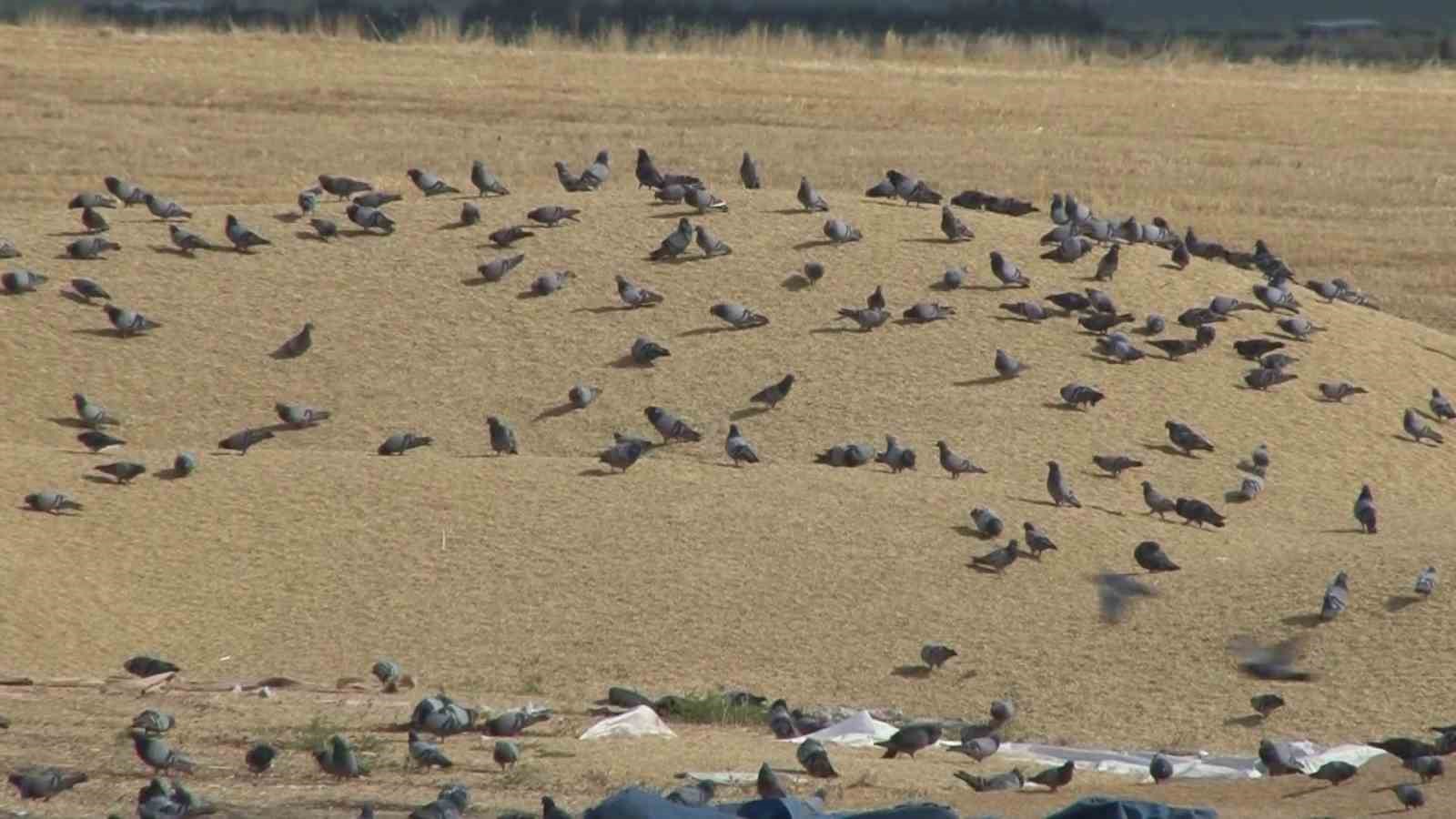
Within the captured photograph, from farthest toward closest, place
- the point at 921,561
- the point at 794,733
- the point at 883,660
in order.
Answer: the point at 921,561
the point at 883,660
the point at 794,733

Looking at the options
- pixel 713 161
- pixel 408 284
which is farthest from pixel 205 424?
pixel 713 161

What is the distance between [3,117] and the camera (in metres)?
30.7

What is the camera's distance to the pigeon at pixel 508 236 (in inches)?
766

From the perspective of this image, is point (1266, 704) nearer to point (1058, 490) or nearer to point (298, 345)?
point (1058, 490)

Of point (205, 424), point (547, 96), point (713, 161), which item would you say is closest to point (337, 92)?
point (547, 96)

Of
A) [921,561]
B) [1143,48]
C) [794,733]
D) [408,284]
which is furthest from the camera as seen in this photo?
[1143,48]

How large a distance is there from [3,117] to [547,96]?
718cm

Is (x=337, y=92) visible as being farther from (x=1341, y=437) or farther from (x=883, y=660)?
(x=883, y=660)

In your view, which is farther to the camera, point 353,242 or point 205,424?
point 353,242

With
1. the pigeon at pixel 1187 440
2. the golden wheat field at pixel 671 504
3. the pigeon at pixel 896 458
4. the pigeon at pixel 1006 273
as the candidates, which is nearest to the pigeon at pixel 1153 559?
the golden wheat field at pixel 671 504

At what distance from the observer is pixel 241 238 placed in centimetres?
1939

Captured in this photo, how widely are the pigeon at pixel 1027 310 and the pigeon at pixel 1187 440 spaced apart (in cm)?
192

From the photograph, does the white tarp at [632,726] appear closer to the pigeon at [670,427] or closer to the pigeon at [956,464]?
the pigeon at [956,464]

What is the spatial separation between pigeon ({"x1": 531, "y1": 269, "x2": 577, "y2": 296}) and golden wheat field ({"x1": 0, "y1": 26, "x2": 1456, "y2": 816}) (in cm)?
7
